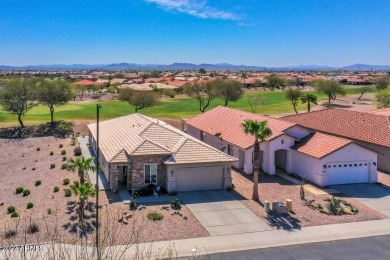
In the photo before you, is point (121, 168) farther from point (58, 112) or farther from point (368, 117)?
point (58, 112)

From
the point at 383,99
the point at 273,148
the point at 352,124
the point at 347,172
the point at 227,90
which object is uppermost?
the point at 227,90

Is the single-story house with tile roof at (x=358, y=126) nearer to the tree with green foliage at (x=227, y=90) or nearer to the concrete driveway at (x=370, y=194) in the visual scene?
the concrete driveway at (x=370, y=194)

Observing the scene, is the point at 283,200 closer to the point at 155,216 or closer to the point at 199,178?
the point at 199,178

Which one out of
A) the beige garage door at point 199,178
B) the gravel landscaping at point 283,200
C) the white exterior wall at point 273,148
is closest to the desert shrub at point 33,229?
the beige garage door at point 199,178

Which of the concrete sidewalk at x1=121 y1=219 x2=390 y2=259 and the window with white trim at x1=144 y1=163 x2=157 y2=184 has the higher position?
the window with white trim at x1=144 y1=163 x2=157 y2=184

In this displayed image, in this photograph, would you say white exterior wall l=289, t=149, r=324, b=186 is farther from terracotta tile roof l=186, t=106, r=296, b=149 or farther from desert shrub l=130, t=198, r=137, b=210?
desert shrub l=130, t=198, r=137, b=210

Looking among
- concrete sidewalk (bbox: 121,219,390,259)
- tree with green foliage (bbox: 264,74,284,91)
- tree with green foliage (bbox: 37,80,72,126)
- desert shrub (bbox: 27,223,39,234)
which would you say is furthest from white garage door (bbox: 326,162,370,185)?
tree with green foliage (bbox: 264,74,284,91)

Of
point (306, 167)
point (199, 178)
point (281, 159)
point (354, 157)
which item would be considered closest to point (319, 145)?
point (306, 167)
